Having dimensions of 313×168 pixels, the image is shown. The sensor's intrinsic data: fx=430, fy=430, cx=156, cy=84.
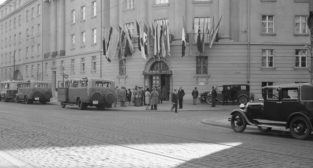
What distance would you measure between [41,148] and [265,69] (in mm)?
34674

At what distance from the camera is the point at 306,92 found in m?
14.8

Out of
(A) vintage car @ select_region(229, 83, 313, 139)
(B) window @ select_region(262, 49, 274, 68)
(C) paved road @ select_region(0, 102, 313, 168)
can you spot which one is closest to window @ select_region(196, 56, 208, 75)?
(B) window @ select_region(262, 49, 274, 68)

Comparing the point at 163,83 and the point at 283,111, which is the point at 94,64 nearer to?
the point at 163,83

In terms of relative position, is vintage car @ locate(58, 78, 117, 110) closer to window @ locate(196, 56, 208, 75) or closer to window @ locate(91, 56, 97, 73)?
window @ locate(196, 56, 208, 75)

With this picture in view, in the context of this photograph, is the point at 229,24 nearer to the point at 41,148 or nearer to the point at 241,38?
the point at 241,38

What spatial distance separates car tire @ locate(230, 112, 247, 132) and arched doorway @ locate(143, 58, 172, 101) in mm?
25446

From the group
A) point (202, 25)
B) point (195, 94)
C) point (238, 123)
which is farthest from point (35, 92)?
point (238, 123)

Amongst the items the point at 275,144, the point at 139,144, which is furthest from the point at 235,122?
the point at 139,144

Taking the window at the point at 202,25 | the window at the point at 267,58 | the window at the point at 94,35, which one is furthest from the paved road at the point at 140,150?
the window at the point at 94,35

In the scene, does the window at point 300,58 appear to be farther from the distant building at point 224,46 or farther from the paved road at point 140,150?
the paved road at point 140,150

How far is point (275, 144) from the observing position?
12.9 meters

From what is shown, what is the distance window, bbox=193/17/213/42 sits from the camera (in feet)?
137

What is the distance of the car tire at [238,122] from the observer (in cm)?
1667

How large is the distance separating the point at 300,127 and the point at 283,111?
2.86 feet
